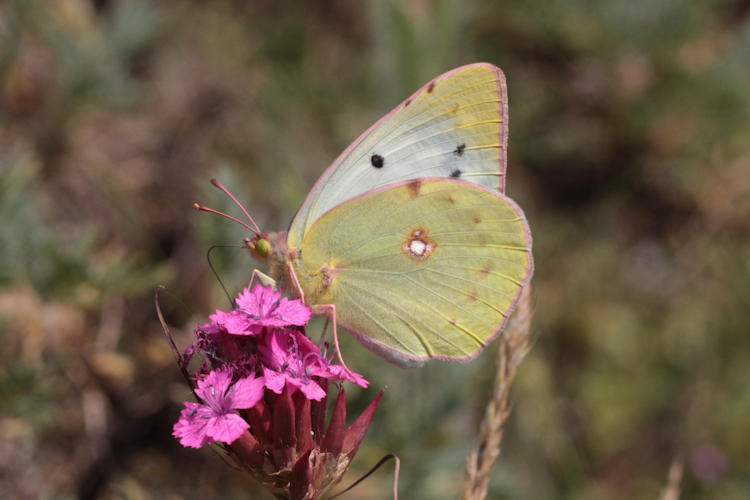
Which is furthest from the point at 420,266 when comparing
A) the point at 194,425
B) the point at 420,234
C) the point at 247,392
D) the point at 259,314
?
the point at 194,425

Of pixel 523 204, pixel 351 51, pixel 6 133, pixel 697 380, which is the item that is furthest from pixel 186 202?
pixel 697 380

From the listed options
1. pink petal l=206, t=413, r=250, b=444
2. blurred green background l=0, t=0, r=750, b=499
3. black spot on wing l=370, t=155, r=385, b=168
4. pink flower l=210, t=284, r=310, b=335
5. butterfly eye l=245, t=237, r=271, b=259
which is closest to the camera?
pink petal l=206, t=413, r=250, b=444

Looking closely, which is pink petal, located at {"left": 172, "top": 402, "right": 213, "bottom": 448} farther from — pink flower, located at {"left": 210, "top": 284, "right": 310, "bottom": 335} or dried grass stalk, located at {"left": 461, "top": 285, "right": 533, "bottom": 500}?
dried grass stalk, located at {"left": 461, "top": 285, "right": 533, "bottom": 500}

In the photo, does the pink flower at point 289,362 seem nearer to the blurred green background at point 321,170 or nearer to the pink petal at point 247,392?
the pink petal at point 247,392

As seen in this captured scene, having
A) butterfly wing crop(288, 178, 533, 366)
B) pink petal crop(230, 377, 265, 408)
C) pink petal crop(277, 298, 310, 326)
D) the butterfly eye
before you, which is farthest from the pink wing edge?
pink petal crop(230, 377, 265, 408)

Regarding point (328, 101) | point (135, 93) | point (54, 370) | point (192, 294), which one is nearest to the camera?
point (54, 370)

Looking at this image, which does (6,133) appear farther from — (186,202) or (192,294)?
(192,294)
